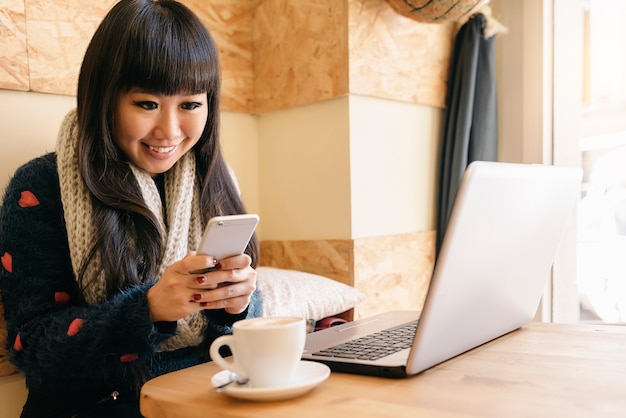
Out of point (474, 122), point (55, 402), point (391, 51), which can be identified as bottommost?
point (55, 402)

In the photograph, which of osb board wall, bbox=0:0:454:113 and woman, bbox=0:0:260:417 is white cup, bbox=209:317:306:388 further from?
osb board wall, bbox=0:0:454:113

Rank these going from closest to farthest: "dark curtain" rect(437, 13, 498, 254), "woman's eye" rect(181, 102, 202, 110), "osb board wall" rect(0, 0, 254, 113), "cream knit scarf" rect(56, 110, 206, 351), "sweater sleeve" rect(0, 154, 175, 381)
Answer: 1. "sweater sleeve" rect(0, 154, 175, 381)
2. "cream knit scarf" rect(56, 110, 206, 351)
3. "woman's eye" rect(181, 102, 202, 110)
4. "osb board wall" rect(0, 0, 254, 113)
5. "dark curtain" rect(437, 13, 498, 254)

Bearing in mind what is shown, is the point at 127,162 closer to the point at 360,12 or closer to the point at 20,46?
the point at 20,46

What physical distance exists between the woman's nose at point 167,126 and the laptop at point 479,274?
0.48m

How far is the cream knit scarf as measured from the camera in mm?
1084

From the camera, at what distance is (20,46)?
1351mm

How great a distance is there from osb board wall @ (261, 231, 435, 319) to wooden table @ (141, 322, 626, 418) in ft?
3.28

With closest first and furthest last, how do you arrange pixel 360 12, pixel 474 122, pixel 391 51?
pixel 360 12
pixel 391 51
pixel 474 122

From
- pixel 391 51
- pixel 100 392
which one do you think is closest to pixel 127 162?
pixel 100 392

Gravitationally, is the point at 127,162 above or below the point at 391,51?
below

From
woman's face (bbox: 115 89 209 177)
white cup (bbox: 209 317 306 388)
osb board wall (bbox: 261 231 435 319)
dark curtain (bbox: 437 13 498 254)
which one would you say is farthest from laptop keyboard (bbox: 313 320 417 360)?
dark curtain (bbox: 437 13 498 254)

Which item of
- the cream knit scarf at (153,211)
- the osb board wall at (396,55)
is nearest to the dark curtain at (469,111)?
the osb board wall at (396,55)

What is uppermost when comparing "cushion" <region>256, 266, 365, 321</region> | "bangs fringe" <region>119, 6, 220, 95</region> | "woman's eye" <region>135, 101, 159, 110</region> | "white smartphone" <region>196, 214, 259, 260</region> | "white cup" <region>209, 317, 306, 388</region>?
"bangs fringe" <region>119, 6, 220, 95</region>

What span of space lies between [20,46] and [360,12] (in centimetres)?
92
